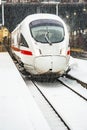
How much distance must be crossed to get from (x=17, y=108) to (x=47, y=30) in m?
6.42

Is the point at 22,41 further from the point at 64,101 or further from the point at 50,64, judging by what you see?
the point at 64,101

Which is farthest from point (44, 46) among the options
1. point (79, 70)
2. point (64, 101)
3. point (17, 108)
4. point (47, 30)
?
point (17, 108)

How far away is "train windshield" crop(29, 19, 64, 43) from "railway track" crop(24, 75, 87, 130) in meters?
1.70

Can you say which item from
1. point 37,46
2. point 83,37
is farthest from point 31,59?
point 83,37

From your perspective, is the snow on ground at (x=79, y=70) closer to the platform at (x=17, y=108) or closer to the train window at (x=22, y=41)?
the train window at (x=22, y=41)

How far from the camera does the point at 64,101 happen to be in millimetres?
12859

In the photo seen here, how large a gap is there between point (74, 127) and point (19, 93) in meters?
2.59

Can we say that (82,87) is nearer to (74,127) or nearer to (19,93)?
(19,93)

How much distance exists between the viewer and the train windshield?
627 inches

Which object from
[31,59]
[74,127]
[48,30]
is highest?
[48,30]

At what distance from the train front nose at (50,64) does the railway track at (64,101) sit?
0.64m

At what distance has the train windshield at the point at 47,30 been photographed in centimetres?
1591

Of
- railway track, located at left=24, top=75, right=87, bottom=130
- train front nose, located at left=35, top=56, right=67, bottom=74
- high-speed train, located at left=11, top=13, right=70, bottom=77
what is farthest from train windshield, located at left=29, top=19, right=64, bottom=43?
railway track, located at left=24, top=75, right=87, bottom=130

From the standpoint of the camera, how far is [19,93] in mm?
12117
